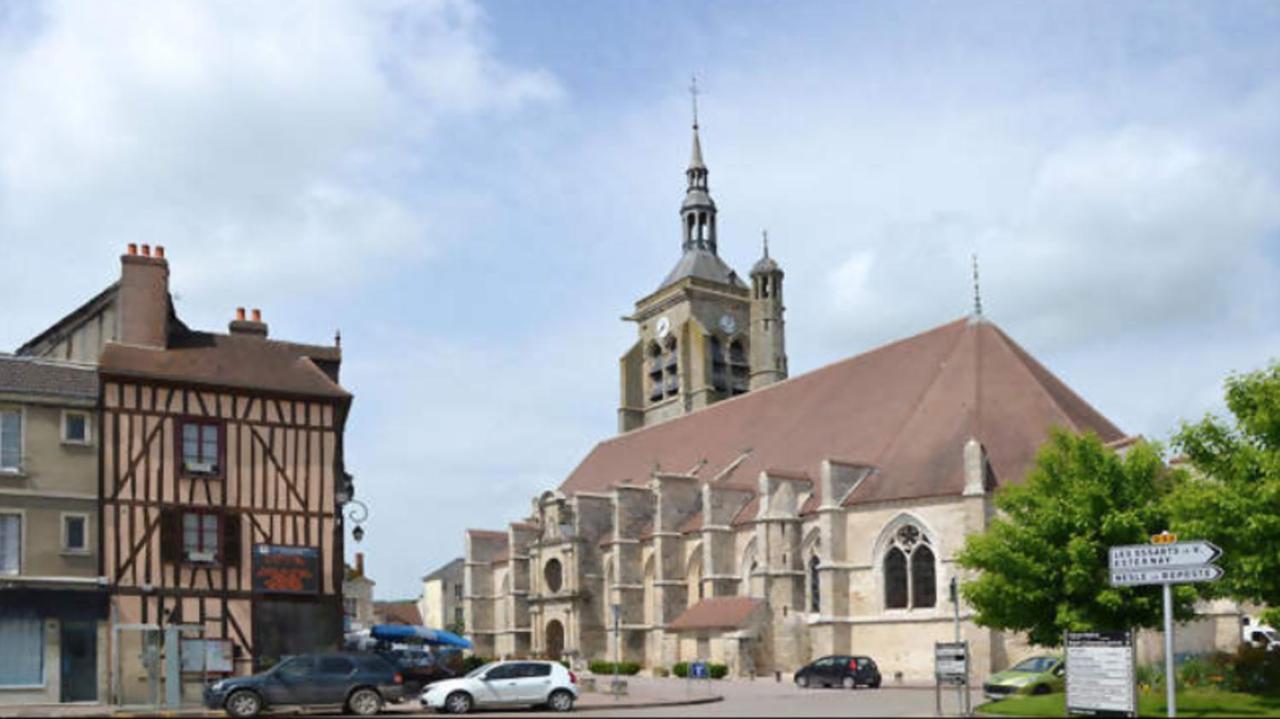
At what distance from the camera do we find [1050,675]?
23.9 metres

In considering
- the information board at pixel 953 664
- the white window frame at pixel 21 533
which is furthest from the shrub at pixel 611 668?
the information board at pixel 953 664

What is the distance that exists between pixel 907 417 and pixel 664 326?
23718mm

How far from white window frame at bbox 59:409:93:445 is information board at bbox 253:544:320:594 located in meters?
3.66

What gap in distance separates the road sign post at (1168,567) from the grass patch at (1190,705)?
2772 mm

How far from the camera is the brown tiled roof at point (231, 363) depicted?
25.6m

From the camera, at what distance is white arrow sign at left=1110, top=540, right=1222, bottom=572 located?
15203 mm

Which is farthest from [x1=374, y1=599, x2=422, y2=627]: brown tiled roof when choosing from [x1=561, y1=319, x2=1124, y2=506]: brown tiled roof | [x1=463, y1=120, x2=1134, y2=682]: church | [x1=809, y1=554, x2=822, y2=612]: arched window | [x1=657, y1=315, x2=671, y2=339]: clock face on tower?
[x1=809, y1=554, x2=822, y2=612]: arched window

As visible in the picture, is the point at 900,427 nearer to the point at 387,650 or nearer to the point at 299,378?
the point at 387,650

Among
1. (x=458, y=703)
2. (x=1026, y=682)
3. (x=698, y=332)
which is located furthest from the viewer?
(x=698, y=332)

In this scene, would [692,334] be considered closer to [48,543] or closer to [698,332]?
[698,332]

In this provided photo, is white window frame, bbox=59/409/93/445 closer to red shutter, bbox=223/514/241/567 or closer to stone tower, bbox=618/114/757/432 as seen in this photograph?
red shutter, bbox=223/514/241/567

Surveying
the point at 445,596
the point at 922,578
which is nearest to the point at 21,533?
the point at 922,578

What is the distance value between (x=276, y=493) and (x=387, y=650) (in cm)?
791

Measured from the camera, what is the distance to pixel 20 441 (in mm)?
24109
